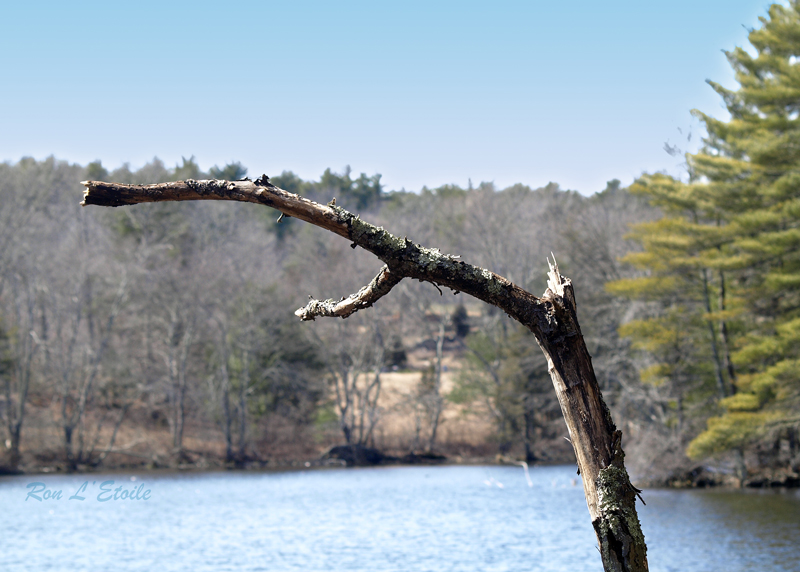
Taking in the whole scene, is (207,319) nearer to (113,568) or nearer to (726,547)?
(113,568)

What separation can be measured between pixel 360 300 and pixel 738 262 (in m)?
25.4

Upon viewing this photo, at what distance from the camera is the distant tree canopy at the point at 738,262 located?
25688mm

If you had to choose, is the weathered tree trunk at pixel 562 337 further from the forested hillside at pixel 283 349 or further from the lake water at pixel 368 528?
the forested hillside at pixel 283 349

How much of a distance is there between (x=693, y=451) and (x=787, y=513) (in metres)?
5.41

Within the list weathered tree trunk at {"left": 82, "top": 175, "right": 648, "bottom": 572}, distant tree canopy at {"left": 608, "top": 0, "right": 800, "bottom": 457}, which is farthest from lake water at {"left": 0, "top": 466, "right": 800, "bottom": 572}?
weathered tree trunk at {"left": 82, "top": 175, "right": 648, "bottom": 572}

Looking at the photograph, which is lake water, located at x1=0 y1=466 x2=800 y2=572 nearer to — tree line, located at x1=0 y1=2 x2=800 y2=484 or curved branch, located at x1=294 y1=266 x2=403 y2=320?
tree line, located at x1=0 y1=2 x2=800 y2=484

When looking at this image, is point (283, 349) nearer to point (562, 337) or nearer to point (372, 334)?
point (372, 334)

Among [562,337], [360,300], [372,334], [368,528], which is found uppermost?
[372,334]

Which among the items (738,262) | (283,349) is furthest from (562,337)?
(283,349)

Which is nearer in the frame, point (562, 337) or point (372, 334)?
point (562, 337)

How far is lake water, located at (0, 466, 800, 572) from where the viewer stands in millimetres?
18172

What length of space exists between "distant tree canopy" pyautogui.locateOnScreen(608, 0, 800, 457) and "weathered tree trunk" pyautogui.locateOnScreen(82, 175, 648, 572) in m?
21.6

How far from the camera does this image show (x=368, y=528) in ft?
77.9

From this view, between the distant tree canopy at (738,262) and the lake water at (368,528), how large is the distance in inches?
151
